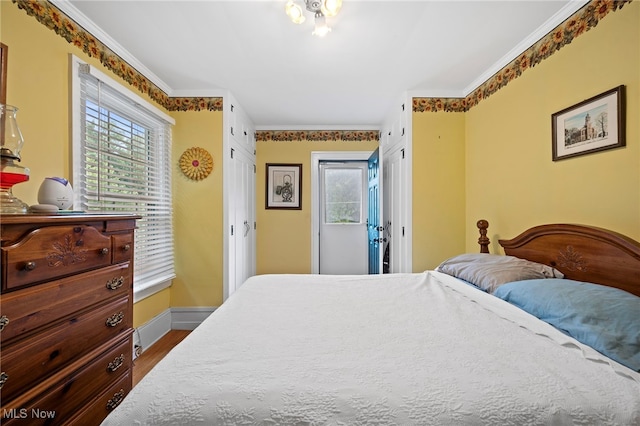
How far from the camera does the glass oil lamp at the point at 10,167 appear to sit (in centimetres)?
101

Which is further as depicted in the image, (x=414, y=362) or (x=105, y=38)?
(x=105, y=38)

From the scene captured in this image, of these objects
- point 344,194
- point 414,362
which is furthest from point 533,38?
point 344,194

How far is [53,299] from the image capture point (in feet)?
3.35

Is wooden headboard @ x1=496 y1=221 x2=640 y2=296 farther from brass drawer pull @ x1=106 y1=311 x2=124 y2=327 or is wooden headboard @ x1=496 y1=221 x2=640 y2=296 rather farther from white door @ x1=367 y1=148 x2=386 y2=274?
brass drawer pull @ x1=106 y1=311 x2=124 y2=327

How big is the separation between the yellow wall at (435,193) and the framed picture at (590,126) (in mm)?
1060

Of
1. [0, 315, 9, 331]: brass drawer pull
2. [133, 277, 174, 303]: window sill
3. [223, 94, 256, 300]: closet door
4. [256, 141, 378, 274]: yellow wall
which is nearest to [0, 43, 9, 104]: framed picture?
[0, 315, 9, 331]: brass drawer pull

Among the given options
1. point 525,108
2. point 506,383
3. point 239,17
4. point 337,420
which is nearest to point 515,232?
point 525,108

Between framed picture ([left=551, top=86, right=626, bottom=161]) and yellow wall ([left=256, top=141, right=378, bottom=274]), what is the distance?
2453 mm

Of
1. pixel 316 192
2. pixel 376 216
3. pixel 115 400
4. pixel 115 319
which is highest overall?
pixel 316 192

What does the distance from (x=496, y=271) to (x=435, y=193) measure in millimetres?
1342

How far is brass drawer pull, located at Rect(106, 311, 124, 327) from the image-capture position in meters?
1.31

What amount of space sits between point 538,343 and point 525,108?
1.82 meters

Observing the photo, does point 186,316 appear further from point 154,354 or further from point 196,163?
point 196,163

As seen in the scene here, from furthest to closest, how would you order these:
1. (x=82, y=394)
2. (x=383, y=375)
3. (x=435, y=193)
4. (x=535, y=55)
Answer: (x=435, y=193)
(x=535, y=55)
(x=82, y=394)
(x=383, y=375)
